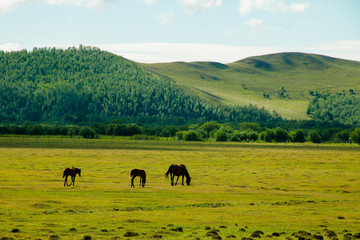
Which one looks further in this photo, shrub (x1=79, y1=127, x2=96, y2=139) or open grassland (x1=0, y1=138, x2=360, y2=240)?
shrub (x1=79, y1=127, x2=96, y2=139)

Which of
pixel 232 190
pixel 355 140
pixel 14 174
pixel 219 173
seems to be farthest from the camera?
pixel 355 140

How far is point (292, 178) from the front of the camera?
52.6 meters

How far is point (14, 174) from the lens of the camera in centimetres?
4825

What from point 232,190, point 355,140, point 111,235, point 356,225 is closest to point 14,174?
point 232,190

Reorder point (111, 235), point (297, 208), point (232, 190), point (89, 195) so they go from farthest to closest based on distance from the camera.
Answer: point (232, 190) → point (89, 195) → point (297, 208) → point (111, 235)

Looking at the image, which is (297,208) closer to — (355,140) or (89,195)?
(89,195)

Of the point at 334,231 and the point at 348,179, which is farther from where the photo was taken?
the point at 348,179

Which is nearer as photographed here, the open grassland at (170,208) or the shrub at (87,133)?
the open grassland at (170,208)

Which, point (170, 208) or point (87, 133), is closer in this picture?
point (170, 208)

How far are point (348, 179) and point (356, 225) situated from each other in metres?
28.0

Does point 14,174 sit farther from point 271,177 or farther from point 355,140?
point 355,140

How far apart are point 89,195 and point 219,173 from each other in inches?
990

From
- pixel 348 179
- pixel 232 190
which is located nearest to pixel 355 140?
pixel 348 179

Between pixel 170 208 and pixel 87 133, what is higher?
pixel 87 133
